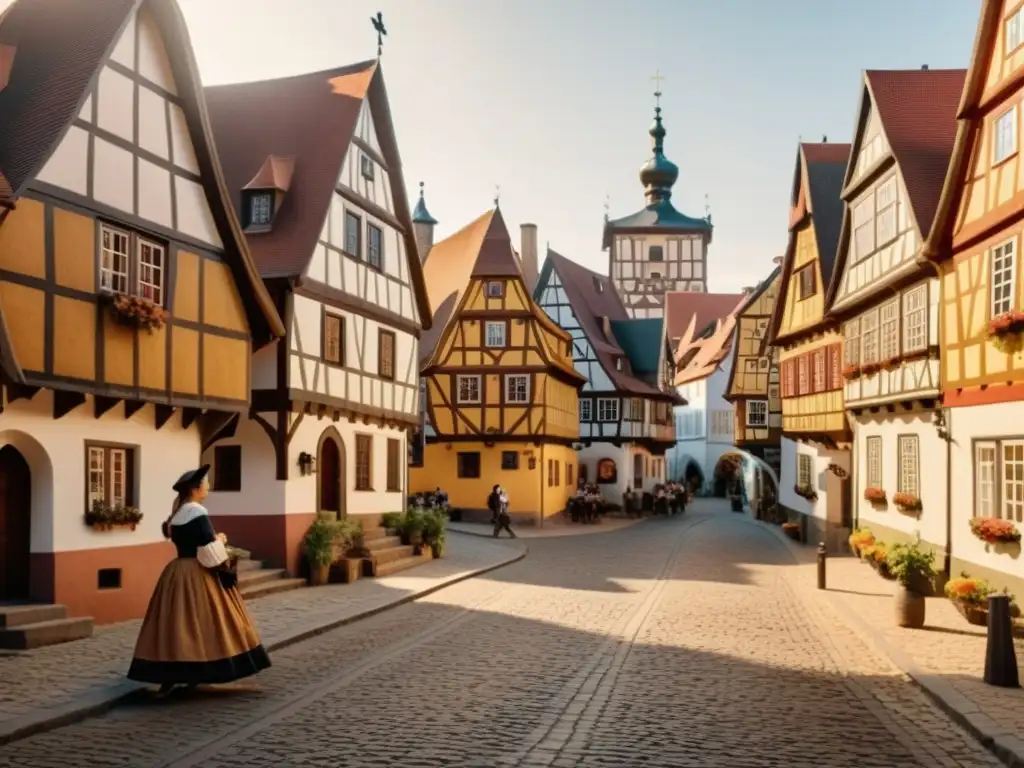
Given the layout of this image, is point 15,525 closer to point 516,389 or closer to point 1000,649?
point 1000,649

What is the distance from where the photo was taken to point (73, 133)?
14.6 metres

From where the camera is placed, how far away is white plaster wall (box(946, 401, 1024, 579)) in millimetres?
16203

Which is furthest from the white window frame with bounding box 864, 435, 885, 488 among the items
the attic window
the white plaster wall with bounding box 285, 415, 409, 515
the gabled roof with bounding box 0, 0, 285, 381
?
the gabled roof with bounding box 0, 0, 285, 381

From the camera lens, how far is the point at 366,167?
24.7m

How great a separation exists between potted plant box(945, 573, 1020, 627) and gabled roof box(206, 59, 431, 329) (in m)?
12.5

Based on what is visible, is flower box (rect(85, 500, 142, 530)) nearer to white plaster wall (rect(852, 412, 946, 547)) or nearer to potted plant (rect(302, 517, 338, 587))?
potted plant (rect(302, 517, 338, 587))

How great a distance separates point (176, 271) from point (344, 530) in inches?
290

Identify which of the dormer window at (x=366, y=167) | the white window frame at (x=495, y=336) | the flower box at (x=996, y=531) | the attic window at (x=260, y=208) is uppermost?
the dormer window at (x=366, y=167)

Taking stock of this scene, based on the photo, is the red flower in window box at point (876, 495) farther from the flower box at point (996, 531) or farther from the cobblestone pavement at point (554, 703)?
the flower box at point (996, 531)

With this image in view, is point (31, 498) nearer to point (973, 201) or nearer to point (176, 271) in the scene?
point (176, 271)

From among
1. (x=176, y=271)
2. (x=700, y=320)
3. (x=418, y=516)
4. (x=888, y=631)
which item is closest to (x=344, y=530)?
(x=418, y=516)

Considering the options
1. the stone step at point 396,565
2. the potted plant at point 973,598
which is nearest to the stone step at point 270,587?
the stone step at point 396,565

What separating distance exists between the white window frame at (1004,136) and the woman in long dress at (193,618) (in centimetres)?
1249

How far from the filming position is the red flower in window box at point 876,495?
23.7 meters
